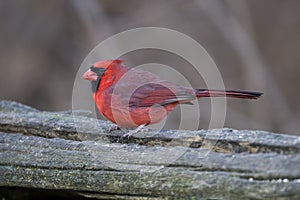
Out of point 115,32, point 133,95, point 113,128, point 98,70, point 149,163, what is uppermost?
point 115,32

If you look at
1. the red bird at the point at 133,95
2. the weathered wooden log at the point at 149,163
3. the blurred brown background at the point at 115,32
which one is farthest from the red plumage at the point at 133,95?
the blurred brown background at the point at 115,32

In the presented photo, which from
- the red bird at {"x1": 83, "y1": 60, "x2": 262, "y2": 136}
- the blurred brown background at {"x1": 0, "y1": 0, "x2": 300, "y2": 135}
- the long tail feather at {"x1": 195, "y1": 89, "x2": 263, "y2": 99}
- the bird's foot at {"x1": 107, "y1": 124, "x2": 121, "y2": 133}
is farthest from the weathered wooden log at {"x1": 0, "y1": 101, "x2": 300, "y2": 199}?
the blurred brown background at {"x1": 0, "y1": 0, "x2": 300, "y2": 135}

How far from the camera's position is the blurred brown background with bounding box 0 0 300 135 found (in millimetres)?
6930

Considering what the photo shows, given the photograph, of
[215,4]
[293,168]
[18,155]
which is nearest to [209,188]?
[293,168]

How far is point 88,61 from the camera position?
6.76 metres

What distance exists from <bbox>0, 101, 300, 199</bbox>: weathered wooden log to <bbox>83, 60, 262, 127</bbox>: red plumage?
0.25 meters

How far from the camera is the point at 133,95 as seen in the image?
3.16 meters

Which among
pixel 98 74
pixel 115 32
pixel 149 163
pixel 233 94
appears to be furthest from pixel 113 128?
pixel 115 32

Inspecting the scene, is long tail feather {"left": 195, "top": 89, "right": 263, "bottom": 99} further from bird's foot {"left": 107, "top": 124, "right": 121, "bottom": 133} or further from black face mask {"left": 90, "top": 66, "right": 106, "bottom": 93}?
black face mask {"left": 90, "top": 66, "right": 106, "bottom": 93}

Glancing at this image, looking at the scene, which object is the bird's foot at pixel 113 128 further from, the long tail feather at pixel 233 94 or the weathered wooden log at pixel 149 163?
the long tail feather at pixel 233 94

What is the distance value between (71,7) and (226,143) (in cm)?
507

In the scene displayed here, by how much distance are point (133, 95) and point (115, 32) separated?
3739 millimetres

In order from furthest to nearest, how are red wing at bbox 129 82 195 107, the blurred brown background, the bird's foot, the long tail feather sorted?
the blurred brown background
red wing at bbox 129 82 195 107
the bird's foot
the long tail feather

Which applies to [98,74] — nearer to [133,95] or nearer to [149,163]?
[133,95]
